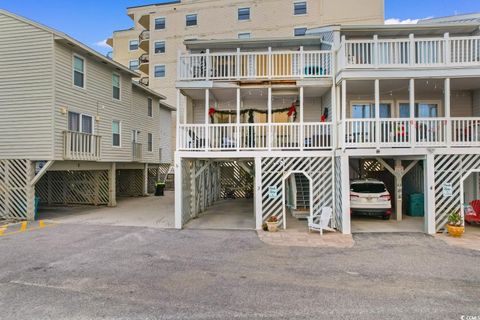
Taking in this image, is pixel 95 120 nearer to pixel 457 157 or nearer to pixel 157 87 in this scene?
pixel 457 157

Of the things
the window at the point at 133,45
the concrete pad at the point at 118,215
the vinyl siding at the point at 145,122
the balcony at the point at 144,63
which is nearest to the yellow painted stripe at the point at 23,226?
the concrete pad at the point at 118,215

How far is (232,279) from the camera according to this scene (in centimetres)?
586

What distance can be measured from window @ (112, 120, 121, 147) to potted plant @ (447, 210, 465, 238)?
15.9 m

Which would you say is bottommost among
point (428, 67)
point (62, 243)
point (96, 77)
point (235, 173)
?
point (62, 243)

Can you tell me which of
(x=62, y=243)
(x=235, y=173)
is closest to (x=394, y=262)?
(x=62, y=243)

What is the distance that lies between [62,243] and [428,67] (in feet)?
42.6

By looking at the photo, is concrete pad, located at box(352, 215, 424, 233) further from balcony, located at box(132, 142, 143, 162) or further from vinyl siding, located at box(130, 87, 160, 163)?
vinyl siding, located at box(130, 87, 160, 163)

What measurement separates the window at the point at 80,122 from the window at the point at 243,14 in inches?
836

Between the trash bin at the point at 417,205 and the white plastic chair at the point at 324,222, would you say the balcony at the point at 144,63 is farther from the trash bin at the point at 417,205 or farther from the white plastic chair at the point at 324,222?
the trash bin at the point at 417,205

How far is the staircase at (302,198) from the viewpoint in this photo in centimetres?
1221

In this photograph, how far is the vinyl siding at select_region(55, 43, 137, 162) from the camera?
12.7 m

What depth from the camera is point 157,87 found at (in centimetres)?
3303

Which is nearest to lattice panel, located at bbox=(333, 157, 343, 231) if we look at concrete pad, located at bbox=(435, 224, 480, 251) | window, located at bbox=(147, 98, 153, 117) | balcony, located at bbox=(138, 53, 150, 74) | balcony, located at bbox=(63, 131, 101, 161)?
concrete pad, located at bbox=(435, 224, 480, 251)

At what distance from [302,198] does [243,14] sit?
2428cm
